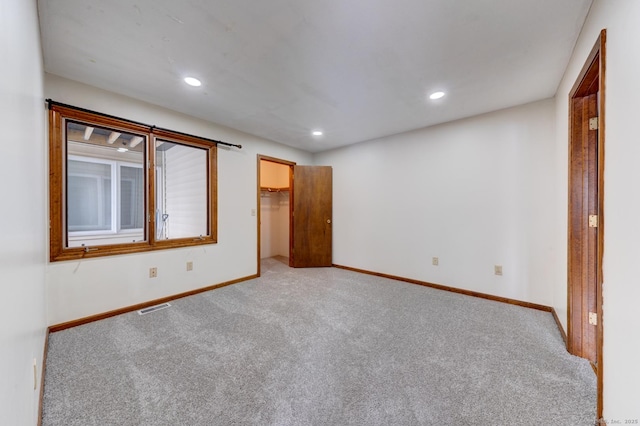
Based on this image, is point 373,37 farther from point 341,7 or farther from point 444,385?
point 444,385

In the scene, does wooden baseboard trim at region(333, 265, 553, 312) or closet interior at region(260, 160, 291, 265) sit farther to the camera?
closet interior at region(260, 160, 291, 265)

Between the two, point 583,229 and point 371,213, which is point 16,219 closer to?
point 583,229

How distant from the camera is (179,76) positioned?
2223 mm

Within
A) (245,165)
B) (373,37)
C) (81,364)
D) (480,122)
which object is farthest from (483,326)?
(245,165)

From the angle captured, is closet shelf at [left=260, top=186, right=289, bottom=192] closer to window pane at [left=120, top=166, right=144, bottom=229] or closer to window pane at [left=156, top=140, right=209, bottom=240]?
window pane at [left=156, top=140, right=209, bottom=240]

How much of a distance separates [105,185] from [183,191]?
33.9 inches

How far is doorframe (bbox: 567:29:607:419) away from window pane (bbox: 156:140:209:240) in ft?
12.5

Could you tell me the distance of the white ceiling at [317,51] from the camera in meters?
1.50

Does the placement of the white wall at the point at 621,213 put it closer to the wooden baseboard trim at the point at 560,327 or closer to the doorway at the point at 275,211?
the wooden baseboard trim at the point at 560,327

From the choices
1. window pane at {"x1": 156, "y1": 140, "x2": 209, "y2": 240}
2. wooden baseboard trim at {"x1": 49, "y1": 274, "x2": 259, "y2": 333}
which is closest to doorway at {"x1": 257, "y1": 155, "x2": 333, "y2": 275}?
window pane at {"x1": 156, "y1": 140, "x2": 209, "y2": 240}

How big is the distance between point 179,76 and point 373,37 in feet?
5.80

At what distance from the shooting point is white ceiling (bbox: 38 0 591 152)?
4.92ft

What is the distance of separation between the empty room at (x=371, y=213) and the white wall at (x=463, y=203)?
0.03 metres

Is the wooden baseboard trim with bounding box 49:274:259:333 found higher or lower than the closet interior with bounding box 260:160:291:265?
lower
